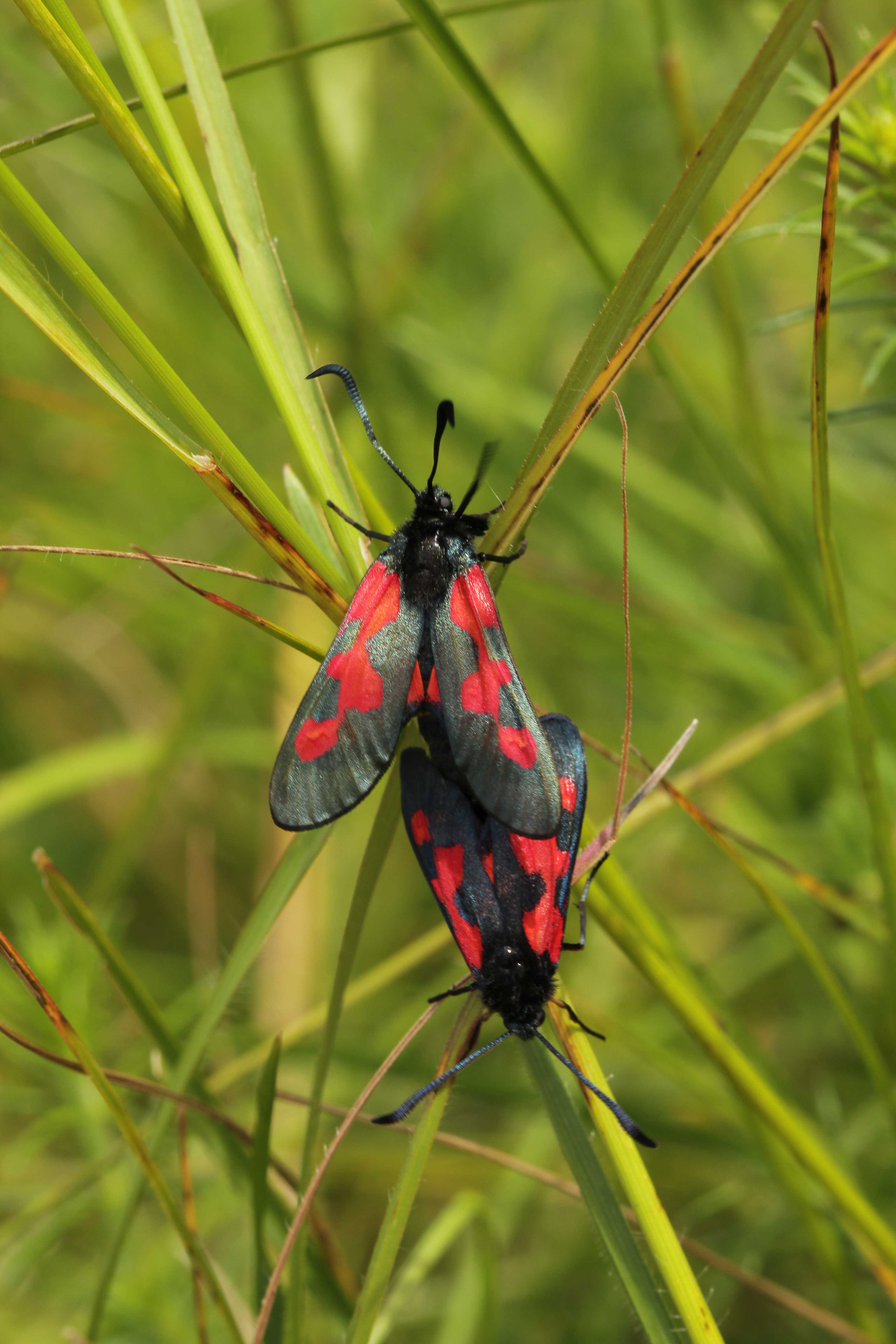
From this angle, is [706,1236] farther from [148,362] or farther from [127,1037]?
[148,362]

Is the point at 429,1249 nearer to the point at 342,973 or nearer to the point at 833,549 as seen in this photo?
the point at 342,973

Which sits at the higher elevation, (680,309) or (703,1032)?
(680,309)

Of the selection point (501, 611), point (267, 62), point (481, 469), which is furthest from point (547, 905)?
point (501, 611)

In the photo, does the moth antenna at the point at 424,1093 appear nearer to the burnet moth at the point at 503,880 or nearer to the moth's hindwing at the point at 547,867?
the burnet moth at the point at 503,880

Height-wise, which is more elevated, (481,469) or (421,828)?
(481,469)

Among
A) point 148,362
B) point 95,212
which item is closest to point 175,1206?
point 148,362

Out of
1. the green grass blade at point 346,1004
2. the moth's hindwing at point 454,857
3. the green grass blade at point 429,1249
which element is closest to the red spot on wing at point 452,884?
the moth's hindwing at point 454,857
